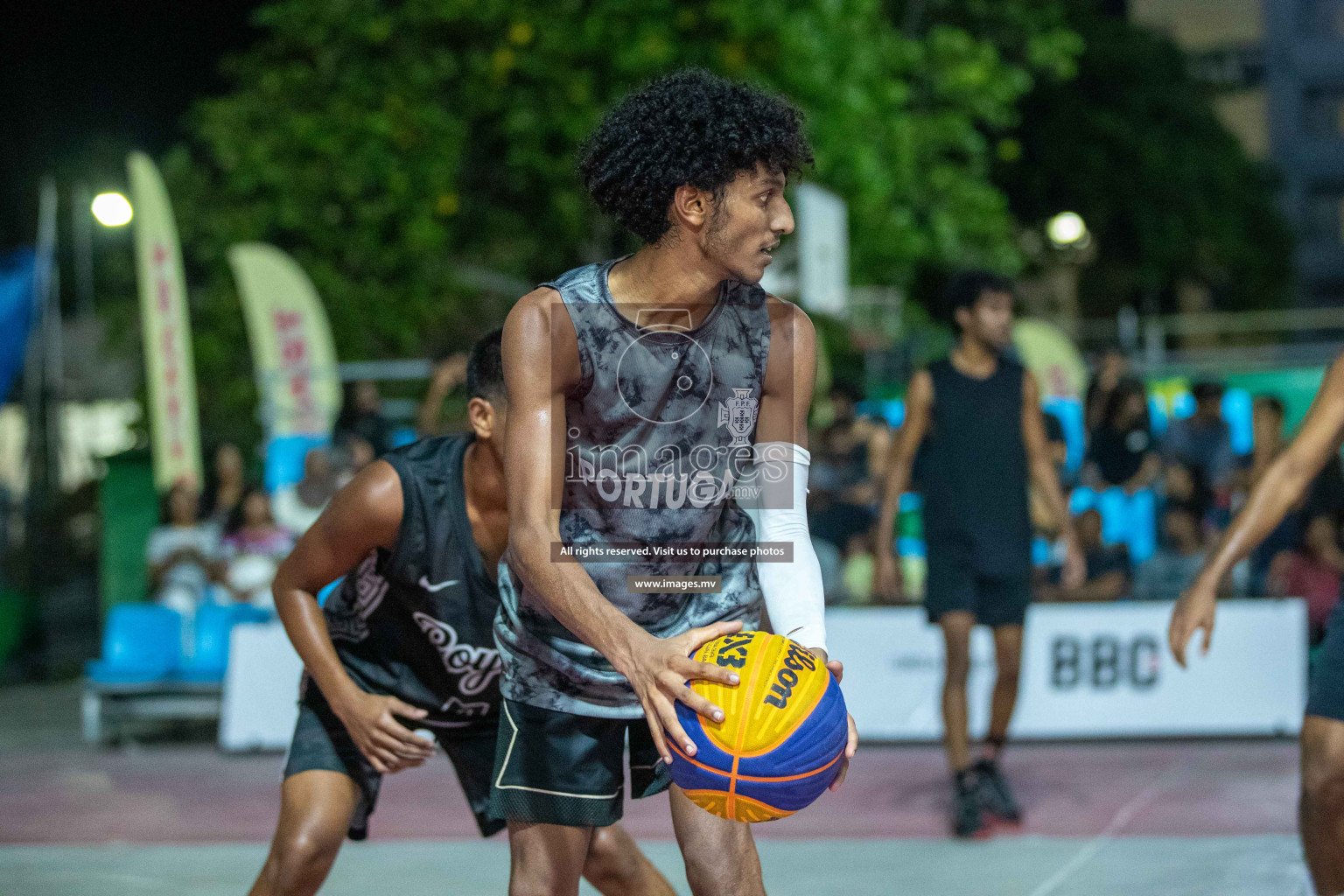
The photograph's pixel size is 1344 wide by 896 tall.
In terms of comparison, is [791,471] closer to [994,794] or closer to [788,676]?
[788,676]

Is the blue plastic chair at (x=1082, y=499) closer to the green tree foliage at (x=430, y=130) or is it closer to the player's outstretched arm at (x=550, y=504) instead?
the green tree foliage at (x=430, y=130)

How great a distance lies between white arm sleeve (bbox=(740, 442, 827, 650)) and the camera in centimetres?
287

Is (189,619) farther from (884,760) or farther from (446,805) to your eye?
(884,760)

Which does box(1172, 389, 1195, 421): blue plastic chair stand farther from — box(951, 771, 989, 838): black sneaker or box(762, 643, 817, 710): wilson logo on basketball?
box(762, 643, 817, 710): wilson logo on basketball

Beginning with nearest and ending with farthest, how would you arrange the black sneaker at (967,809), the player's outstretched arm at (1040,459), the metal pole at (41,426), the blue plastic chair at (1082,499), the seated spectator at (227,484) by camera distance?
the black sneaker at (967,809) < the player's outstretched arm at (1040,459) < the blue plastic chair at (1082,499) < the seated spectator at (227,484) < the metal pole at (41,426)

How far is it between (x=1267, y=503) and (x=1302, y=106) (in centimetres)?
5821

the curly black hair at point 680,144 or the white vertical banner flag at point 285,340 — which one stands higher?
the curly black hair at point 680,144

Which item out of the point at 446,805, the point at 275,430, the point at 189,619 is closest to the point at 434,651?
the point at 446,805

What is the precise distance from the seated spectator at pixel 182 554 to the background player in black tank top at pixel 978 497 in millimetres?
5118

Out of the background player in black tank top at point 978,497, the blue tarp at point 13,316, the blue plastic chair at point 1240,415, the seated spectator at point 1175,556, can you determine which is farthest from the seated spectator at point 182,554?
the blue plastic chair at point 1240,415

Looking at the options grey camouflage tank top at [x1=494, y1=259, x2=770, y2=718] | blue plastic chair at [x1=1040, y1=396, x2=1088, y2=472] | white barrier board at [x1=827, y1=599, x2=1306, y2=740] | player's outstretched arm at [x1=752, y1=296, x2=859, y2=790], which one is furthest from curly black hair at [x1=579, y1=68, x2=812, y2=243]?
blue plastic chair at [x1=1040, y1=396, x2=1088, y2=472]

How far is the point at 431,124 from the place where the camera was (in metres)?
16.1

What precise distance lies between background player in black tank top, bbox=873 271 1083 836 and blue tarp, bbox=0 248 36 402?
762 centimetres

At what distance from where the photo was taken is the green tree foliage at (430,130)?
15.9 m
